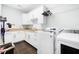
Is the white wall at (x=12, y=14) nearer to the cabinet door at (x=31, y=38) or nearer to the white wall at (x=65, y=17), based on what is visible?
the cabinet door at (x=31, y=38)

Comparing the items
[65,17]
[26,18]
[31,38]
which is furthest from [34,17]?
[65,17]

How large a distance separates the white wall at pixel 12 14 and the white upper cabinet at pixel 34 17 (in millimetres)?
61

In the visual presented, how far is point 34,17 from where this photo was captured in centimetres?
96

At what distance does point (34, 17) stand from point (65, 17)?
36 cm

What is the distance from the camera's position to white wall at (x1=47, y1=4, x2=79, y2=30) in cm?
88

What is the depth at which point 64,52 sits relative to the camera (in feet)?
3.06

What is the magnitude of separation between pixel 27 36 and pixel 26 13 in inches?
10.7

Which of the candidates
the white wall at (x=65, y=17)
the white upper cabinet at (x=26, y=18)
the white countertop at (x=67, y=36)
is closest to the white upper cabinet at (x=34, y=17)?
the white upper cabinet at (x=26, y=18)

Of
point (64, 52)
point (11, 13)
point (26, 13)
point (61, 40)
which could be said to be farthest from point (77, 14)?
point (11, 13)

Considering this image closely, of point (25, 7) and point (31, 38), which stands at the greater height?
point (25, 7)

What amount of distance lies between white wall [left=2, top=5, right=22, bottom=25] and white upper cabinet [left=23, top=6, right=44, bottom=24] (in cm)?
6

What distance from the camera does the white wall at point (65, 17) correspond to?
2.87 ft

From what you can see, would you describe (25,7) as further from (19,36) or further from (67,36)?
(67,36)
